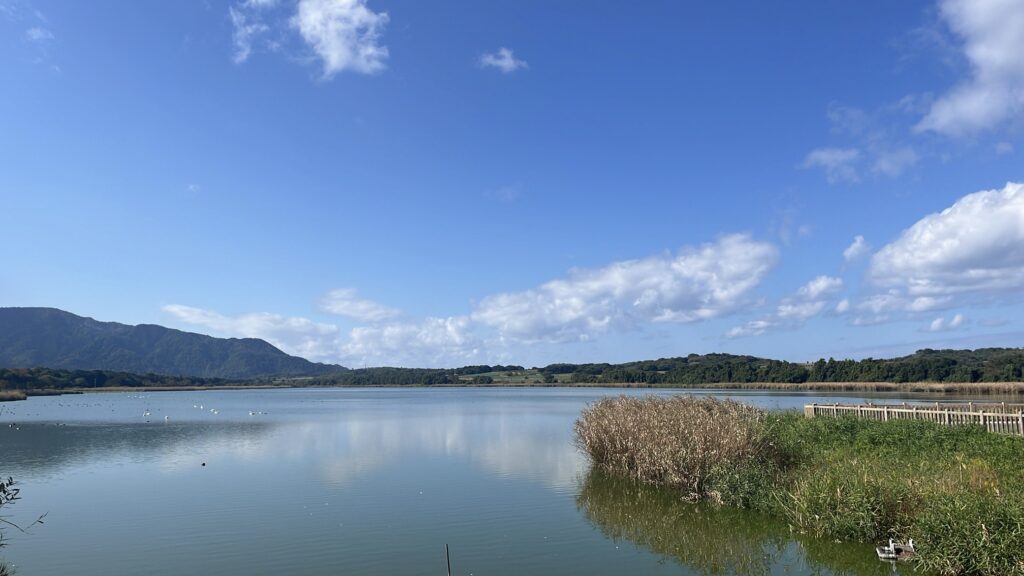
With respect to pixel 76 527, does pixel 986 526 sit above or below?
above

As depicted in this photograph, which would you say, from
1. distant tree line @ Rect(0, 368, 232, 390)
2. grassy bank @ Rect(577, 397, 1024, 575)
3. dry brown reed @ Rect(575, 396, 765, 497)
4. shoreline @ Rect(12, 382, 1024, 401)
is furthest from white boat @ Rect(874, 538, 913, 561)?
distant tree line @ Rect(0, 368, 232, 390)

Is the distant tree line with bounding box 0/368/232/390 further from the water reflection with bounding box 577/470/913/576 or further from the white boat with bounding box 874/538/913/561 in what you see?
the white boat with bounding box 874/538/913/561

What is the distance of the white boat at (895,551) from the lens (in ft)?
42.1

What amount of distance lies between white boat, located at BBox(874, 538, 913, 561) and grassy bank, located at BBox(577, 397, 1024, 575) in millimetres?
392

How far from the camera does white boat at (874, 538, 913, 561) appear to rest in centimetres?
1284

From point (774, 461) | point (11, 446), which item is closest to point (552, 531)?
point (774, 461)

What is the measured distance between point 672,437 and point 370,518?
9602 millimetres

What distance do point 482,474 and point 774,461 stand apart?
36.4 ft

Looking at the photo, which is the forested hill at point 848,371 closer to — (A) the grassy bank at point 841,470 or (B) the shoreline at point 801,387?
(B) the shoreline at point 801,387

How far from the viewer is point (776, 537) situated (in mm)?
15180

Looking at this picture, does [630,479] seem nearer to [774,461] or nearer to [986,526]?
[774,461]

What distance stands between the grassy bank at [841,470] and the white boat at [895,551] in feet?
1.29

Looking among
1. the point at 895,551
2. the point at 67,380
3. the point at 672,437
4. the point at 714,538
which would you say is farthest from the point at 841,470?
the point at 67,380

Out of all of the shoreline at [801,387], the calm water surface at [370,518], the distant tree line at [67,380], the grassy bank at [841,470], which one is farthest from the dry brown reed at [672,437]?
the distant tree line at [67,380]
